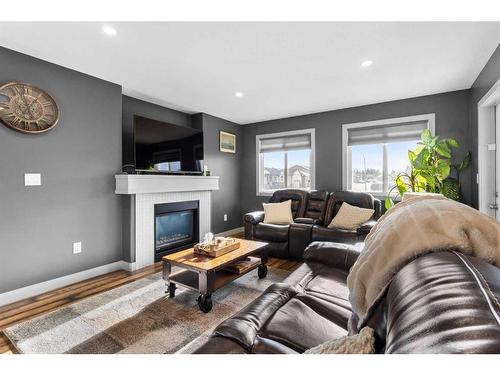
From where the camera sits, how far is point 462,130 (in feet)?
11.2

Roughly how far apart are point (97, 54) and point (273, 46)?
5.59 ft

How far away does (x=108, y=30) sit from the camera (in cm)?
196

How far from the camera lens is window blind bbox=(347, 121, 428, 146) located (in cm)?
374

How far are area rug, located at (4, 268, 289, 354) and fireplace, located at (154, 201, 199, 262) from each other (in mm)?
1073

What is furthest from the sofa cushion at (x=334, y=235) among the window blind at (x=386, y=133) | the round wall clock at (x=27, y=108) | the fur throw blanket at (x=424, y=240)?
the round wall clock at (x=27, y=108)

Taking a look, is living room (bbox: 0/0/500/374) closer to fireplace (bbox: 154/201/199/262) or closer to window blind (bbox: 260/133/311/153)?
fireplace (bbox: 154/201/199/262)

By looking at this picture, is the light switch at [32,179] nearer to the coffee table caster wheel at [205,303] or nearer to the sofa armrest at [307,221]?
the coffee table caster wheel at [205,303]

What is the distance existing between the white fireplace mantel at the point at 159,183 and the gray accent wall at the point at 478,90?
3728 millimetres

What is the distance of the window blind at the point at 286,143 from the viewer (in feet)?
15.5

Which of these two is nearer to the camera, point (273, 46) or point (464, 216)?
point (464, 216)

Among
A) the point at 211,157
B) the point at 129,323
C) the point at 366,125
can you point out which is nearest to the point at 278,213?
the point at 211,157

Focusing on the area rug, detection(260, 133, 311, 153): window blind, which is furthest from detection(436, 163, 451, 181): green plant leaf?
the area rug
